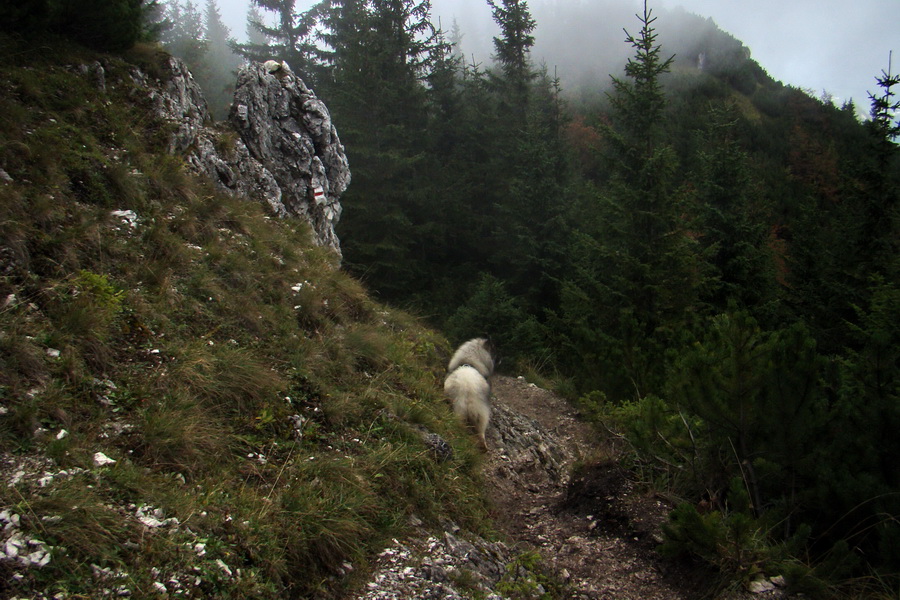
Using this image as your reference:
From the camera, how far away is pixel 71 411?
3361 millimetres

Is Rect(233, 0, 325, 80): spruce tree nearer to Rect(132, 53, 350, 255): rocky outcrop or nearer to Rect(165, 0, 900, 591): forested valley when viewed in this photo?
Rect(165, 0, 900, 591): forested valley

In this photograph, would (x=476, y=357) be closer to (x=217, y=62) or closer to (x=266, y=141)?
(x=266, y=141)

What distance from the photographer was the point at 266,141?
10422mm

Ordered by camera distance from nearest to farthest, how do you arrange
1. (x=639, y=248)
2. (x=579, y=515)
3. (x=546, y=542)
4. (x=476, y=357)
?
(x=546, y=542) → (x=579, y=515) → (x=476, y=357) → (x=639, y=248)

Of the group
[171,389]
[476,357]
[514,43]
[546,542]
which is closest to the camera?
[171,389]

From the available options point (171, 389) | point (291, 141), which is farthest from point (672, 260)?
point (171, 389)

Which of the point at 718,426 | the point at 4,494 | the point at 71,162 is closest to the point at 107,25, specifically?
the point at 71,162

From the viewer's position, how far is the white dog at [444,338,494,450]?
21.3 feet

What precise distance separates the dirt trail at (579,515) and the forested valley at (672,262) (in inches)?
15.0

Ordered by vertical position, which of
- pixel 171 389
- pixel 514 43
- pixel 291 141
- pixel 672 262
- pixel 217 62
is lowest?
pixel 171 389

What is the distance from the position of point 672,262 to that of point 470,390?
6.64 metres

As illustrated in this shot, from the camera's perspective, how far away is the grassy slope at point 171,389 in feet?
9.04

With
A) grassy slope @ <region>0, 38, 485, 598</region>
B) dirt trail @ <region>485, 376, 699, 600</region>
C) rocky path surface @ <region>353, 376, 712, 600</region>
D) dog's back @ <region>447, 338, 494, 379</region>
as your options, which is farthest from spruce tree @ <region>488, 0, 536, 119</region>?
rocky path surface @ <region>353, 376, 712, 600</region>

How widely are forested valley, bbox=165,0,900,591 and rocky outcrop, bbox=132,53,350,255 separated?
3.10 meters
